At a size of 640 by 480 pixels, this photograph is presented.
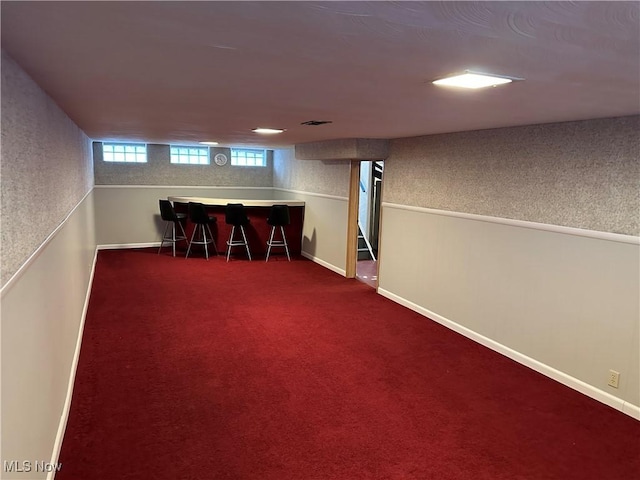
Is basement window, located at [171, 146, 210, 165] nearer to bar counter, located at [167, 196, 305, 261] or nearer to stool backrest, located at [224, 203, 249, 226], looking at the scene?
bar counter, located at [167, 196, 305, 261]

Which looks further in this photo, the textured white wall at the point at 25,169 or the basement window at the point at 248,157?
the basement window at the point at 248,157

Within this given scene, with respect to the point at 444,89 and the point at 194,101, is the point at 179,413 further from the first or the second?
the point at 444,89

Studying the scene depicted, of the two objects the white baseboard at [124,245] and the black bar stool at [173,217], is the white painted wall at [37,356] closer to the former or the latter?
the black bar stool at [173,217]

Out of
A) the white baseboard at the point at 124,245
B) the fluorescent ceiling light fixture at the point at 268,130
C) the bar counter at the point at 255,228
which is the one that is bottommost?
the white baseboard at the point at 124,245

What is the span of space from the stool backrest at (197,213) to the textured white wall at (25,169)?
4.04 meters

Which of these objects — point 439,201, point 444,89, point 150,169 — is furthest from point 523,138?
point 150,169

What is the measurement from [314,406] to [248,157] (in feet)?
21.3

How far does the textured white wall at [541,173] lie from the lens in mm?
2652

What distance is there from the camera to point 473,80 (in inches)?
67.7

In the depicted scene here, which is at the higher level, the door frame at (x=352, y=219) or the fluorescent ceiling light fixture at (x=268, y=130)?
the fluorescent ceiling light fixture at (x=268, y=130)

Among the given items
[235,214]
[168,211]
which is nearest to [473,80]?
[235,214]

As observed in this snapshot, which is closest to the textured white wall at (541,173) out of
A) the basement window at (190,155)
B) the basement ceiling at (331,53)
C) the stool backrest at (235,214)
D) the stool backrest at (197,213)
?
the basement ceiling at (331,53)

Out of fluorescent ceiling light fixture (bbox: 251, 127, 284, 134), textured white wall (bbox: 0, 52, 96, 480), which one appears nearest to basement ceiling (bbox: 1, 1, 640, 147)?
textured white wall (bbox: 0, 52, 96, 480)

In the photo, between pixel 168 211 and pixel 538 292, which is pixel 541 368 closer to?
pixel 538 292
